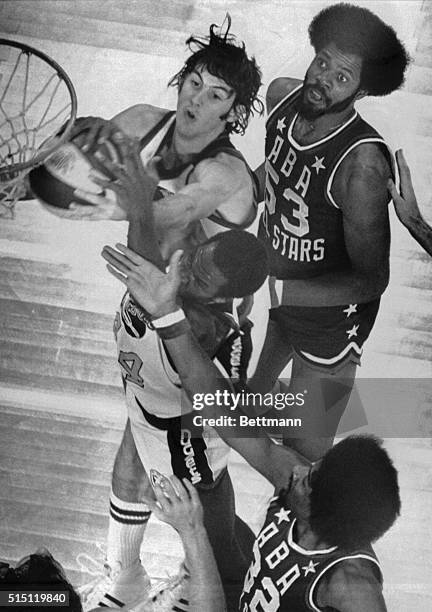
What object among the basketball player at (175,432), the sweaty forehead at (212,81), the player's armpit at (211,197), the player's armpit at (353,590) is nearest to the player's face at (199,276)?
the basketball player at (175,432)

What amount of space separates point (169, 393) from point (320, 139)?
0.86 meters

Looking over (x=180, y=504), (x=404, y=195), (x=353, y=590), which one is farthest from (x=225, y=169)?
(x=353, y=590)

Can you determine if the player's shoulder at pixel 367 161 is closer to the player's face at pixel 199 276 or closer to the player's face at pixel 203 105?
the player's face at pixel 203 105

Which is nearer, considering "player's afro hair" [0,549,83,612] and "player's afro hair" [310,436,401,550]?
"player's afro hair" [310,436,401,550]

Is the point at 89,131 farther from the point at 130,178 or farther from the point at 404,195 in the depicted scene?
the point at 404,195

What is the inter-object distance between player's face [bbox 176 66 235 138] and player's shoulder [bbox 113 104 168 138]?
0.07 meters

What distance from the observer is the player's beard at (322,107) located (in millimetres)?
2461

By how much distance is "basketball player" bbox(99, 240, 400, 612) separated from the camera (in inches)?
97.5

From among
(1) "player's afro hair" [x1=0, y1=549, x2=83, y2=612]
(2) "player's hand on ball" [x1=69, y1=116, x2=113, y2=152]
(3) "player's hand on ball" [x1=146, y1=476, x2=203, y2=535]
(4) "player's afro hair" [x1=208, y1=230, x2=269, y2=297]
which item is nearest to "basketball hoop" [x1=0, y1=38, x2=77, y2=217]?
(2) "player's hand on ball" [x1=69, y1=116, x2=113, y2=152]

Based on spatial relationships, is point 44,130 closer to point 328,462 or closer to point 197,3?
point 197,3

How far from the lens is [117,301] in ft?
8.28

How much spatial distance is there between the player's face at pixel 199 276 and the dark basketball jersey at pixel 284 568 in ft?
2.13

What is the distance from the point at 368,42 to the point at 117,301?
105 centimetres

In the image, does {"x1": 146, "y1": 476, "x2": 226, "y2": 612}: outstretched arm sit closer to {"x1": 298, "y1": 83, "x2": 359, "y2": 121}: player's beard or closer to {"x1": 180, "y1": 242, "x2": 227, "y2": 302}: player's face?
{"x1": 180, "y1": 242, "x2": 227, "y2": 302}: player's face
